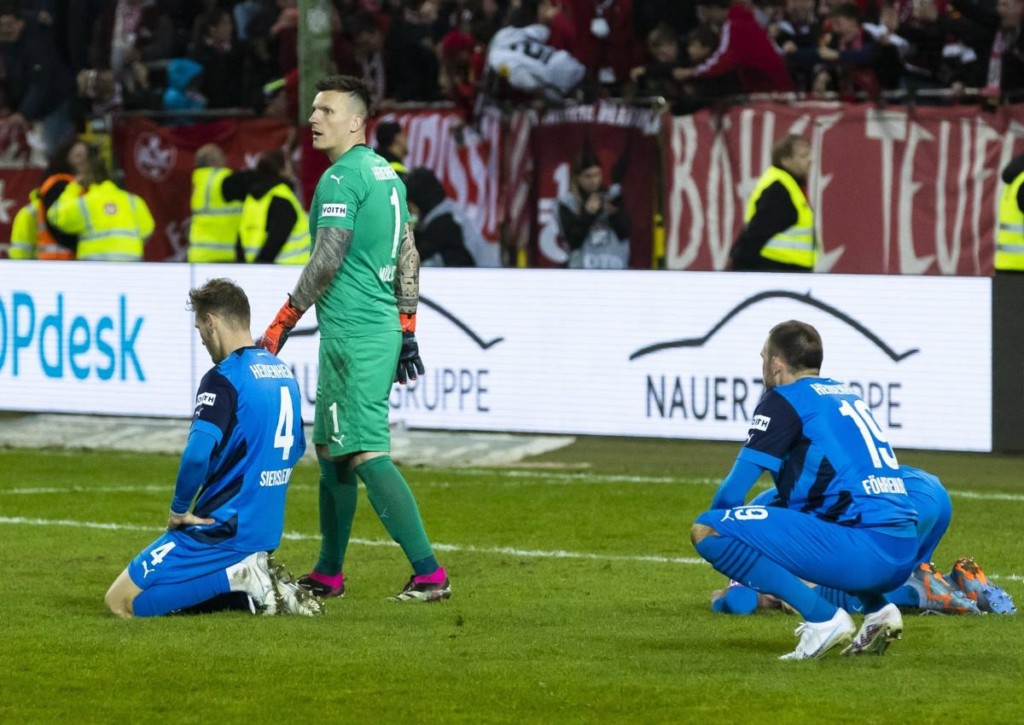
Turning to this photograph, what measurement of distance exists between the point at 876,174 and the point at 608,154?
2352 millimetres

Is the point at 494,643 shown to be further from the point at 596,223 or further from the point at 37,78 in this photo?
the point at 37,78

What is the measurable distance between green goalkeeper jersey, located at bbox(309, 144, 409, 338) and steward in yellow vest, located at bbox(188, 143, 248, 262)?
9.68 metres

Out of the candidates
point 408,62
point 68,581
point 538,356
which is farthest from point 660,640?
point 408,62

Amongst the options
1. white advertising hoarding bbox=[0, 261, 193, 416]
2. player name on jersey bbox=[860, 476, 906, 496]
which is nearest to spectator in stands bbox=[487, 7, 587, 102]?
white advertising hoarding bbox=[0, 261, 193, 416]

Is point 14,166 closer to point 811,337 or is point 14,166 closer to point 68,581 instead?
point 68,581

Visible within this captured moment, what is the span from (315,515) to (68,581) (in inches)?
103

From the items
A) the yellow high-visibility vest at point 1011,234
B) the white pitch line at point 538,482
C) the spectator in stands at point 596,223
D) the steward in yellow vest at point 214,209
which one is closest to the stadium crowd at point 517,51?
the spectator in stands at point 596,223

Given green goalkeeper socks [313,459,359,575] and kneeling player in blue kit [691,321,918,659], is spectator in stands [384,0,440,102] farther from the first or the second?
kneeling player in blue kit [691,321,918,659]

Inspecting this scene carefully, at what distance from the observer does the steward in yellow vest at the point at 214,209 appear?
717 inches

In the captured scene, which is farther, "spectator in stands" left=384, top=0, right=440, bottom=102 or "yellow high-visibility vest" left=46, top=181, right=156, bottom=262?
"spectator in stands" left=384, top=0, right=440, bottom=102

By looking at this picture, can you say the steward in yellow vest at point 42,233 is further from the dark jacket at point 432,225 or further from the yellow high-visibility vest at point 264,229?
the dark jacket at point 432,225

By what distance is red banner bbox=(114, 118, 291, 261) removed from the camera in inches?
826

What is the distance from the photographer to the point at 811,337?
724 centimetres

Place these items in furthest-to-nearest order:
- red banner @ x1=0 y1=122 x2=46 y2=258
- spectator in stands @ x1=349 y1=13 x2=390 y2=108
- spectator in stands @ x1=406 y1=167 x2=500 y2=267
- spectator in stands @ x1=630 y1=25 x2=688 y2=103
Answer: red banner @ x1=0 y1=122 x2=46 y2=258 → spectator in stands @ x1=349 y1=13 x2=390 y2=108 → spectator in stands @ x1=630 y1=25 x2=688 y2=103 → spectator in stands @ x1=406 y1=167 x2=500 y2=267
